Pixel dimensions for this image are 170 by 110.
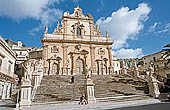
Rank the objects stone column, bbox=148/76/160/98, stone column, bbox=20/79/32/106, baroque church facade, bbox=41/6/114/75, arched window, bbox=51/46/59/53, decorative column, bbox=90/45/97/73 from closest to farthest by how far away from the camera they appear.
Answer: stone column, bbox=20/79/32/106
stone column, bbox=148/76/160/98
baroque church facade, bbox=41/6/114/75
arched window, bbox=51/46/59/53
decorative column, bbox=90/45/97/73

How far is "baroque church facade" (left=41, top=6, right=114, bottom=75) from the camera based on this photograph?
980 inches

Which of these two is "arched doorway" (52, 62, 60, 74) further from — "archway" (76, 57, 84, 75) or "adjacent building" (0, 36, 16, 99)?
"adjacent building" (0, 36, 16, 99)

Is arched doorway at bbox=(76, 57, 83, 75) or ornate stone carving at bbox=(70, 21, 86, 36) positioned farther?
ornate stone carving at bbox=(70, 21, 86, 36)

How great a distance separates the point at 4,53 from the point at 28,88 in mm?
12441

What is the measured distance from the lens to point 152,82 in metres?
12.4

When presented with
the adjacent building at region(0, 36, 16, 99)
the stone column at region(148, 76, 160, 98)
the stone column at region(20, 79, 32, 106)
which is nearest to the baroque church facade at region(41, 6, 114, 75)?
the adjacent building at region(0, 36, 16, 99)

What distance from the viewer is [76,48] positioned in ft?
87.6

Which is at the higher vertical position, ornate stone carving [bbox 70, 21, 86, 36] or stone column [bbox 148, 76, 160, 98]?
ornate stone carving [bbox 70, 21, 86, 36]

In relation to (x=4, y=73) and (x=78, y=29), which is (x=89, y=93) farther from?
(x=78, y=29)

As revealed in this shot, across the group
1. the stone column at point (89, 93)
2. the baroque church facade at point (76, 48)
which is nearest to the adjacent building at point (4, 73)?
the baroque church facade at point (76, 48)

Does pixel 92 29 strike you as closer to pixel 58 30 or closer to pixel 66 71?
pixel 58 30

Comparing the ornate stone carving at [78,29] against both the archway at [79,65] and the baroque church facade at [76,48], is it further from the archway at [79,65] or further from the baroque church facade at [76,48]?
the archway at [79,65]

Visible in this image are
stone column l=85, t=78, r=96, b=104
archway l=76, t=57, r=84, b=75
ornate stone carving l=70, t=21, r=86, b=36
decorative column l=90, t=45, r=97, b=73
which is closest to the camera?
stone column l=85, t=78, r=96, b=104

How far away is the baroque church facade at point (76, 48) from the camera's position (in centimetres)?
2489
